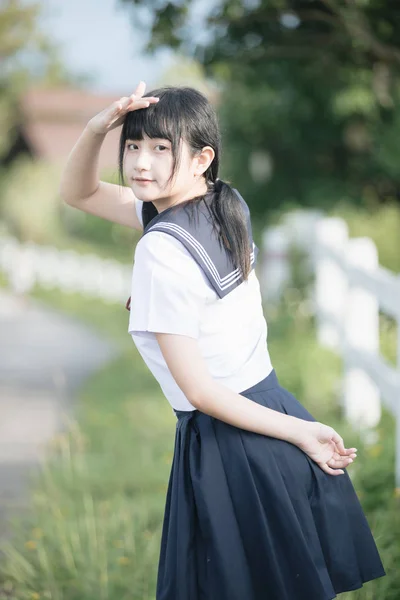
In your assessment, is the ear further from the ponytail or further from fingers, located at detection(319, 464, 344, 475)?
fingers, located at detection(319, 464, 344, 475)

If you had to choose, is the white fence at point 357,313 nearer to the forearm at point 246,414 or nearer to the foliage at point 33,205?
the forearm at point 246,414

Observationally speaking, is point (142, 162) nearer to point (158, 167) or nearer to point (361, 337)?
point (158, 167)

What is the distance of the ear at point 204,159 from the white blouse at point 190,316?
8.6 inches

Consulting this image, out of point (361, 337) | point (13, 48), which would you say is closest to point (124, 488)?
point (361, 337)

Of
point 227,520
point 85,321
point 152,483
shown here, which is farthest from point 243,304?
point 85,321

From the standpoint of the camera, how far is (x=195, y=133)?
235 cm

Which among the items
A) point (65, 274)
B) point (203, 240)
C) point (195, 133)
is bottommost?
point (65, 274)

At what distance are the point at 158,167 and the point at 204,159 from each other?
0.43 ft

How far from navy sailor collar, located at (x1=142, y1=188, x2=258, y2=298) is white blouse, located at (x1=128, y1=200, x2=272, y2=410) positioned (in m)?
0.01

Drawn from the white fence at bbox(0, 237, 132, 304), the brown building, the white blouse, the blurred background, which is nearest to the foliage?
the white fence at bbox(0, 237, 132, 304)

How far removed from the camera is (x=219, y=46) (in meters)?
5.91

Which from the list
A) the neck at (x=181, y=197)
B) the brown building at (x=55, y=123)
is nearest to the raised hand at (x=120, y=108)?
the neck at (x=181, y=197)

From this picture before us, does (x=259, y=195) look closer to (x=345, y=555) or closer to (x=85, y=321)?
(x=85, y=321)

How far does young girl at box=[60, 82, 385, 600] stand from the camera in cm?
227
